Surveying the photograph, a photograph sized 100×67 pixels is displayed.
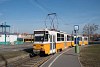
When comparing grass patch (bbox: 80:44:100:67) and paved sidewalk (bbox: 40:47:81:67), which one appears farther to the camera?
grass patch (bbox: 80:44:100:67)

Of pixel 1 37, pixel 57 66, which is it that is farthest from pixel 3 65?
pixel 1 37

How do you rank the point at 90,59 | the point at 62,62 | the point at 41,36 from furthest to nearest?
1. the point at 41,36
2. the point at 90,59
3. the point at 62,62

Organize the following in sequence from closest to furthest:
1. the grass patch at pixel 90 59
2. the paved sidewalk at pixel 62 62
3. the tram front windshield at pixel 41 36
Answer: the paved sidewalk at pixel 62 62, the grass patch at pixel 90 59, the tram front windshield at pixel 41 36

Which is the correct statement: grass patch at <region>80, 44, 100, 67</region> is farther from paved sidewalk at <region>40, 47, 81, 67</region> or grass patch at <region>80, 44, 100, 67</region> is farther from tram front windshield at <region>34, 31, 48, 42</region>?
tram front windshield at <region>34, 31, 48, 42</region>

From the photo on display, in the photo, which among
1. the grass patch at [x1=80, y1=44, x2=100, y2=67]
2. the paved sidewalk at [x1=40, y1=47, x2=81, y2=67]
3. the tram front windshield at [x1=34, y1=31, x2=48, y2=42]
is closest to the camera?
the paved sidewalk at [x1=40, y1=47, x2=81, y2=67]

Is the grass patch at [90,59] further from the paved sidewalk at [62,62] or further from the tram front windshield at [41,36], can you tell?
the tram front windshield at [41,36]

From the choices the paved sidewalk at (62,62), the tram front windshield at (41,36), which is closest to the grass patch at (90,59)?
the paved sidewalk at (62,62)

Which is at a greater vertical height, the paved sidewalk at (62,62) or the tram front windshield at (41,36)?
the tram front windshield at (41,36)

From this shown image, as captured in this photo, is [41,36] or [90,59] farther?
[41,36]

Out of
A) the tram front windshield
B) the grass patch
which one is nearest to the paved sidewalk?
the grass patch

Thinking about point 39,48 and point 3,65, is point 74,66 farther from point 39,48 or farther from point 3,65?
point 39,48

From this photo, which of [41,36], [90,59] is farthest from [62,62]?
[41,36]

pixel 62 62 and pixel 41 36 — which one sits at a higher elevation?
pixel 41 36

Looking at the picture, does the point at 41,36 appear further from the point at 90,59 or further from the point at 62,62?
the point at 62,62
